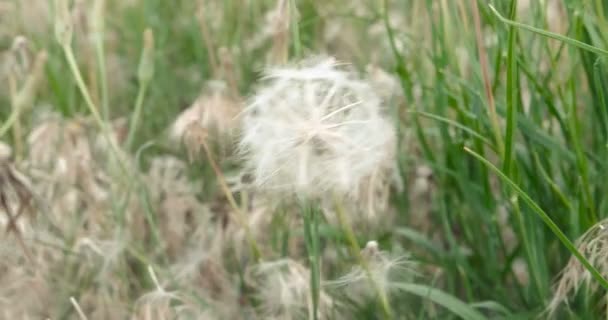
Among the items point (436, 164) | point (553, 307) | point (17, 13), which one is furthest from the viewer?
point (17, 13)

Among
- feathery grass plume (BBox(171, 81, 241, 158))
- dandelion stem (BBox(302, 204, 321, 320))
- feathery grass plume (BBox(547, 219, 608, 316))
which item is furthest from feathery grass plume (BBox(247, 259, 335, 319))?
feathery grass plume (BBox(547, 219, 608, 316))

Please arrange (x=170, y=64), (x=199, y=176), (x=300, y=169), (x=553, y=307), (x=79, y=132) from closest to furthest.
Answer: (x=300, y=169) < (x=553, y=307) < (x=79, y=132) < (x=199, y=176) < (x=170, y=64)

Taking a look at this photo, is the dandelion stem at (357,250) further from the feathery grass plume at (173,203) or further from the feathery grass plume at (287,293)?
the feathery grass plume at (173,203)

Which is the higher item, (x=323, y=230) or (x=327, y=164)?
(x=327, y=164)

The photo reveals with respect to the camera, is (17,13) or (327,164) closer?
(327,164)

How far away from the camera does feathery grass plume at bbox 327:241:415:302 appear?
1206 millimetres

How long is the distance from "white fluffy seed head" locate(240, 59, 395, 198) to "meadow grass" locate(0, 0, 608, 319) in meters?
0.05

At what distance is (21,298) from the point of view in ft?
4.86

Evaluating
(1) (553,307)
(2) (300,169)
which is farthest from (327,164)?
(1) (553,307)

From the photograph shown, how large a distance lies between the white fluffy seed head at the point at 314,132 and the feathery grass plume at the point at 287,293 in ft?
0.83

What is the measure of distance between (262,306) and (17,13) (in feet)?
3.85

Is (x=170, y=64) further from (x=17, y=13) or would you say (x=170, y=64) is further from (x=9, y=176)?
(x=9, y=176)

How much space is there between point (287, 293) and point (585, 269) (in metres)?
0.44

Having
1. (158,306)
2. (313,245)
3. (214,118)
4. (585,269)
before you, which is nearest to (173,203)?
(214,118)
